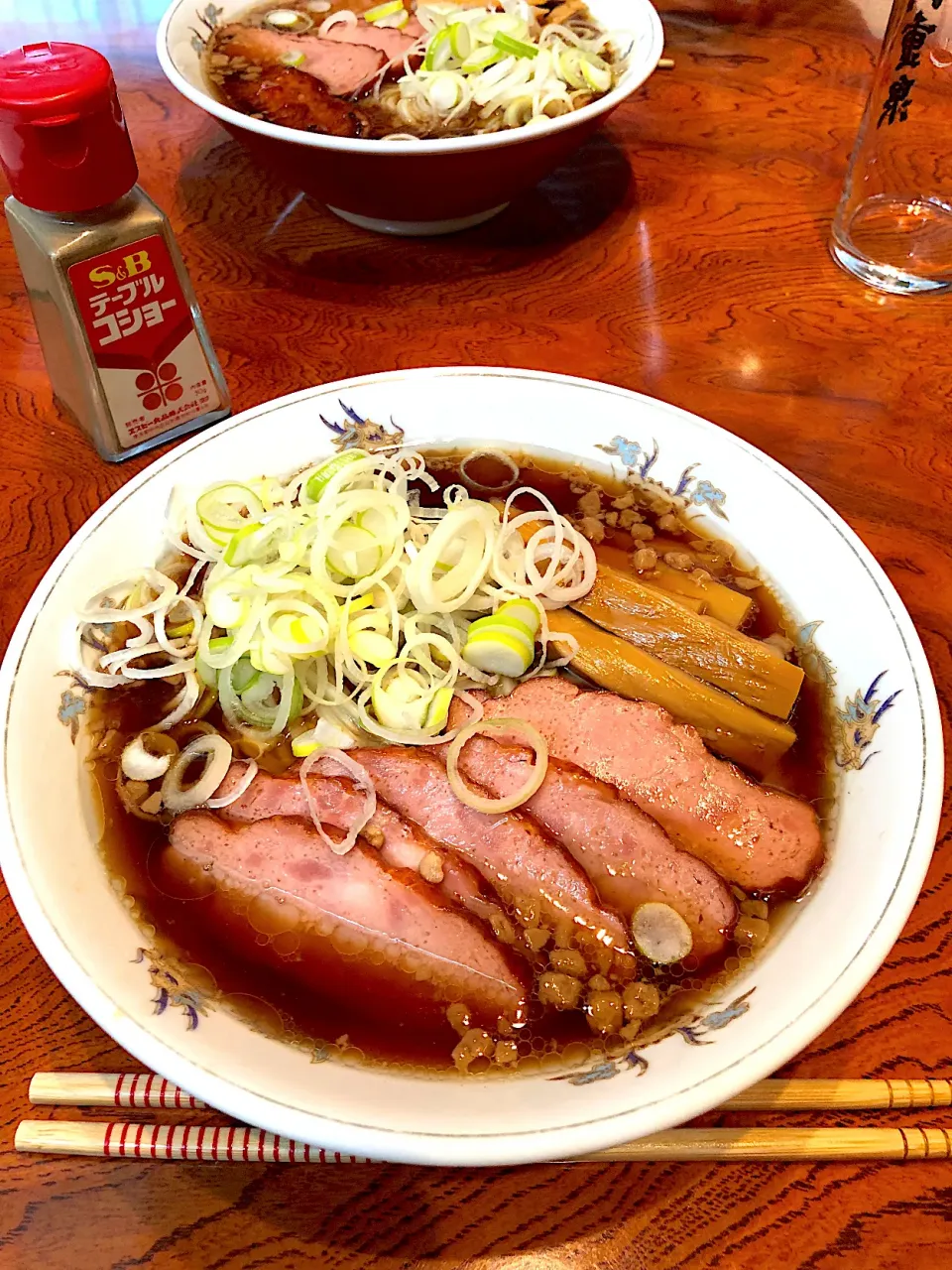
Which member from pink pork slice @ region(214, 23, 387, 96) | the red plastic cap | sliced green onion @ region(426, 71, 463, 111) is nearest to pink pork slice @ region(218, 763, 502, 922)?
the red plastic cap

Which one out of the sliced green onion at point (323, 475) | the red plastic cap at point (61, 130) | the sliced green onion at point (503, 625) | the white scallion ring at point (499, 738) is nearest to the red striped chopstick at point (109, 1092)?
the white scallion ring at point (499, 738)

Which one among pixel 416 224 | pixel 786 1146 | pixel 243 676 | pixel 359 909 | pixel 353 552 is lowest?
pixel 786 1146

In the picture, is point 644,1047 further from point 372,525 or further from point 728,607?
point 372,525

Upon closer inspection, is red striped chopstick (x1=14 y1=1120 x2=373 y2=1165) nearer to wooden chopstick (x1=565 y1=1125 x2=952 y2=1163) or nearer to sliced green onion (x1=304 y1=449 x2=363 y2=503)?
wooden chopstick (x1=565 y1=1125 x2=952 y2=1163)

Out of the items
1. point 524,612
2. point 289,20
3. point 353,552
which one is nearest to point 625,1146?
point 524,612

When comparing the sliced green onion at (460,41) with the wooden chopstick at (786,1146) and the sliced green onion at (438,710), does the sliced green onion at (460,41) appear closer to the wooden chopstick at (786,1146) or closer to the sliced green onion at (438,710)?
the sliced green onion at (438,710)

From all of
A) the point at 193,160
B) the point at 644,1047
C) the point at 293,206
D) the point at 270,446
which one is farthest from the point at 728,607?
the point at 193,160

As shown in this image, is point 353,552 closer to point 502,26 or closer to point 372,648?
point 372,648
